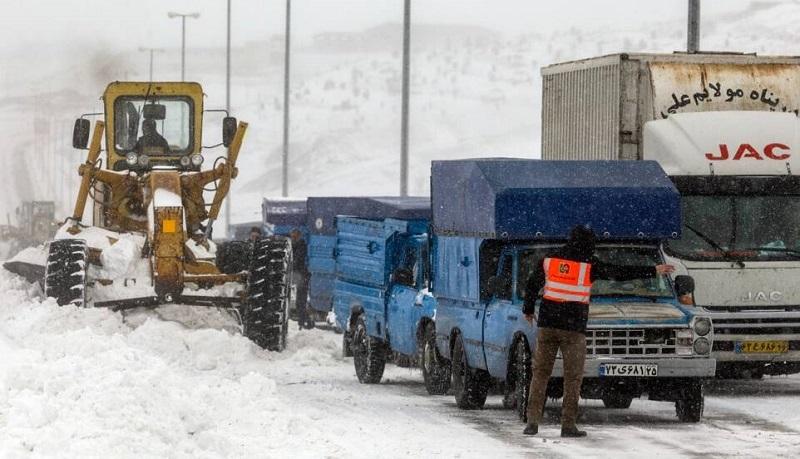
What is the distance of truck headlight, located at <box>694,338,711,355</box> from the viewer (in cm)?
1798

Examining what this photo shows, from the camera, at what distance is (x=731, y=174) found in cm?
2202

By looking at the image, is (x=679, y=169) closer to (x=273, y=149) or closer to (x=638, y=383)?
(x=638, y=383)

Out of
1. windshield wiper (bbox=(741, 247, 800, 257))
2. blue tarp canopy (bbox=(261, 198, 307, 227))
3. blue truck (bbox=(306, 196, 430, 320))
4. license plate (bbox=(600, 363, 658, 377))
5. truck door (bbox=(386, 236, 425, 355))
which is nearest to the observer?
license plate (bbox=(600, 363, 658, 377))

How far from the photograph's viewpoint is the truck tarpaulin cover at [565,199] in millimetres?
18781

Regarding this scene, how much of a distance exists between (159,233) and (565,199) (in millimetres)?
7020

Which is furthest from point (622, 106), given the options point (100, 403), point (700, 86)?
point (100, 403)

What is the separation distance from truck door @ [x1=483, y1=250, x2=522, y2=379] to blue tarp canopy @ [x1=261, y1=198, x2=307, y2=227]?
2220 cm

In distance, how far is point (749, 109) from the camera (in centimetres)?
2303

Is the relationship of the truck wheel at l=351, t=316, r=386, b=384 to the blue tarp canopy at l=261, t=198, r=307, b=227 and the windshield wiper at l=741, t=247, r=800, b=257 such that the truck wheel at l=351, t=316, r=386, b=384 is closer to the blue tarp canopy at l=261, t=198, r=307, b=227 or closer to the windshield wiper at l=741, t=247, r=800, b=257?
the windshield wiper at l=741, t=247, r=800, b=257

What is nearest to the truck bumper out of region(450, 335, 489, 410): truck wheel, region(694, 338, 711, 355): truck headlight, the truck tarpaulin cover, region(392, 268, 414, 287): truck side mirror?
region(694, 338, 711, 355): truck headlight

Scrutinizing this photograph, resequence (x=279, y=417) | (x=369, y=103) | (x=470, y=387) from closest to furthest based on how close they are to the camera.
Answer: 1. (x=279, y=417)
2. (x=470, y=387)
3. (x=369, y=103)

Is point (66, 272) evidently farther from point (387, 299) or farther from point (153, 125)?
point (387, 299)

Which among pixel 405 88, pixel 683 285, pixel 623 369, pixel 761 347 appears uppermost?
pixel 405 88

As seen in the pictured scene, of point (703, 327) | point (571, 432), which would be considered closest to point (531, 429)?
point (571, 432)
